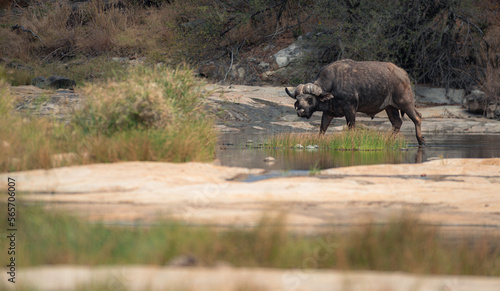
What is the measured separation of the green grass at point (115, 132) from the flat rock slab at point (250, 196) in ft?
1.60

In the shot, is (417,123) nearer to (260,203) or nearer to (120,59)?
(260,203)

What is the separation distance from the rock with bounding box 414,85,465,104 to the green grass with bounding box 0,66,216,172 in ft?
45.7

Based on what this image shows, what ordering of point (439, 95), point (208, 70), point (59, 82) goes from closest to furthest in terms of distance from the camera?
point (59, 82) < point (439, 95) < point (208, 70)

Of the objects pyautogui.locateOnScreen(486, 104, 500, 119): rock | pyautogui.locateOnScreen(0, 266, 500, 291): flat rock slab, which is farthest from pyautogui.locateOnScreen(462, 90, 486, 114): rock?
pyautogui.locateOnScreen(0, 266, 500, 291): flat rock slab

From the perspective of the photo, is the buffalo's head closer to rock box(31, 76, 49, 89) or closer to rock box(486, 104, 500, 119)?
rock box(486, 104, 500, 119)

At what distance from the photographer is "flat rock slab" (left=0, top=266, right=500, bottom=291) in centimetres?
324

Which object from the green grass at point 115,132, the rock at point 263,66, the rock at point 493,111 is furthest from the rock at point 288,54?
the green grass at point 115,132

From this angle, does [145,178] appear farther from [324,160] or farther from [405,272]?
[324,160]

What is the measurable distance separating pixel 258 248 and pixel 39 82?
17759mm

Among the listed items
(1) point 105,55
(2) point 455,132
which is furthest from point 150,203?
(1) point 105,55

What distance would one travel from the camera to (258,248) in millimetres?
4043

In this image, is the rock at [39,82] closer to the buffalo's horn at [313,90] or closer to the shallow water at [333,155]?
the shallow water at [333,155]

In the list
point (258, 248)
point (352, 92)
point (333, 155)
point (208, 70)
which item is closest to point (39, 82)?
point (208, 70)

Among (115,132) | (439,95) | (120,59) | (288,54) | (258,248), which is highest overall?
(258,248)
